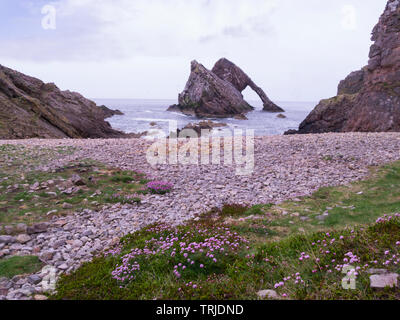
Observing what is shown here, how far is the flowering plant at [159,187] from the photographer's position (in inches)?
510

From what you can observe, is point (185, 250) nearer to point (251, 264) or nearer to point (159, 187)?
point (251, 264)

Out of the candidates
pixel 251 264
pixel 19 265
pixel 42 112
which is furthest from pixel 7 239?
pixel 42 112

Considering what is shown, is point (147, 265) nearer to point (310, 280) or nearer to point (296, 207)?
point (310, 280)

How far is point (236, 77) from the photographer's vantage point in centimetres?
11450

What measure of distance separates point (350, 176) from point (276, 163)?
13.7 feet

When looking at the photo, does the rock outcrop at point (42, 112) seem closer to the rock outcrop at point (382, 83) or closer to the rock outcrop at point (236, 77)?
the rock outcrop at point (382, 83)

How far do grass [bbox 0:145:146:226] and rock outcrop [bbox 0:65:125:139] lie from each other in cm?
1431

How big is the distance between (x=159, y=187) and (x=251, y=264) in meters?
7.88

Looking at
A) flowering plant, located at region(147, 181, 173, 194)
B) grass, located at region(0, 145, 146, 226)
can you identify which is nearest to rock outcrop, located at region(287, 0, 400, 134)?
flowering plant, located at region(147, 181, 173, 194)

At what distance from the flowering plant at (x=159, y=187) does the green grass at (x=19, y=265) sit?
6.29 metres

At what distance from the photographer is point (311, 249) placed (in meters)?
5.57

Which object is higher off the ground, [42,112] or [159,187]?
[42,112]

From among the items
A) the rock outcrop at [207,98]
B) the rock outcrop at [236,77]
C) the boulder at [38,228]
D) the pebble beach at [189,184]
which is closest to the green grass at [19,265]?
the pebble beach at [189,184]
